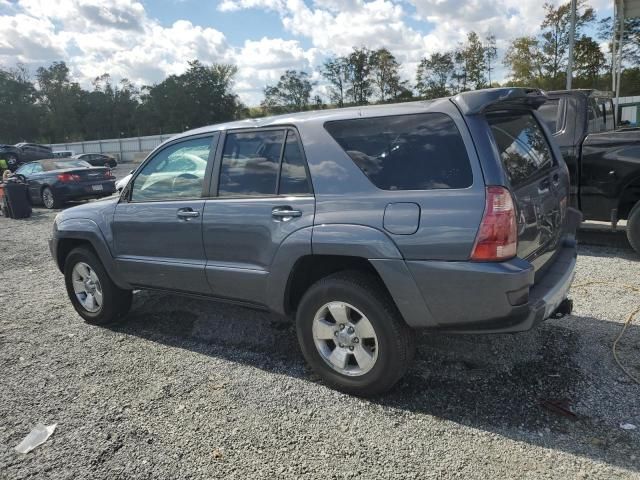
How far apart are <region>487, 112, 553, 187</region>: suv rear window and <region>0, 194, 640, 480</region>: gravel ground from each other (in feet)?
4.47

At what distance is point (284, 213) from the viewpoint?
3264 millimetres

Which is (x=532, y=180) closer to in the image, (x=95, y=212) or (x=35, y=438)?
(x=35, y=438)

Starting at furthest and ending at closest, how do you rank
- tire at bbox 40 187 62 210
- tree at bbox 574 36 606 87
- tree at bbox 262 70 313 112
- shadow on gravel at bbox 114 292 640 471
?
1. tree at bbox 262 70 313 112
2. tree at bbox 574 36 606 87
3. tire at bbox 40 187 62 210
4. shadow on gravel at bbox 114 292 640 471

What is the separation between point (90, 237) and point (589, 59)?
43.5m

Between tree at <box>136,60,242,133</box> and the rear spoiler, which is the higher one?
tree at <box>136,60,242,133</box>

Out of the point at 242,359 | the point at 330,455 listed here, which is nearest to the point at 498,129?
the point at 330,455

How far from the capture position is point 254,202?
3.45 m

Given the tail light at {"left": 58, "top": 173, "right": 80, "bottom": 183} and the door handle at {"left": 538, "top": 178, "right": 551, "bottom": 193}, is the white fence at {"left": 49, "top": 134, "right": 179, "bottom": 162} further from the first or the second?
the door handle at {"left": 538, "top": 178, "right": 551, "bottom": 193}

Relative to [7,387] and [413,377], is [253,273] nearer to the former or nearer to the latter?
[413,377]

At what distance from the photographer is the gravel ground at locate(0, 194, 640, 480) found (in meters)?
2.61

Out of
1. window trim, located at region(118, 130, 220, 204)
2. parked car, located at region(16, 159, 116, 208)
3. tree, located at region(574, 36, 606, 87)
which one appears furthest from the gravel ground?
tree, located at region(574, 36, 606, 87)

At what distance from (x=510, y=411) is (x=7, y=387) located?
3.57m

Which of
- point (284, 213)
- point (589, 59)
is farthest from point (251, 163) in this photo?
point (589, 59)

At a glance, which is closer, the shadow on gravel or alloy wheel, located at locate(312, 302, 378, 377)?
the shadow on gravel
